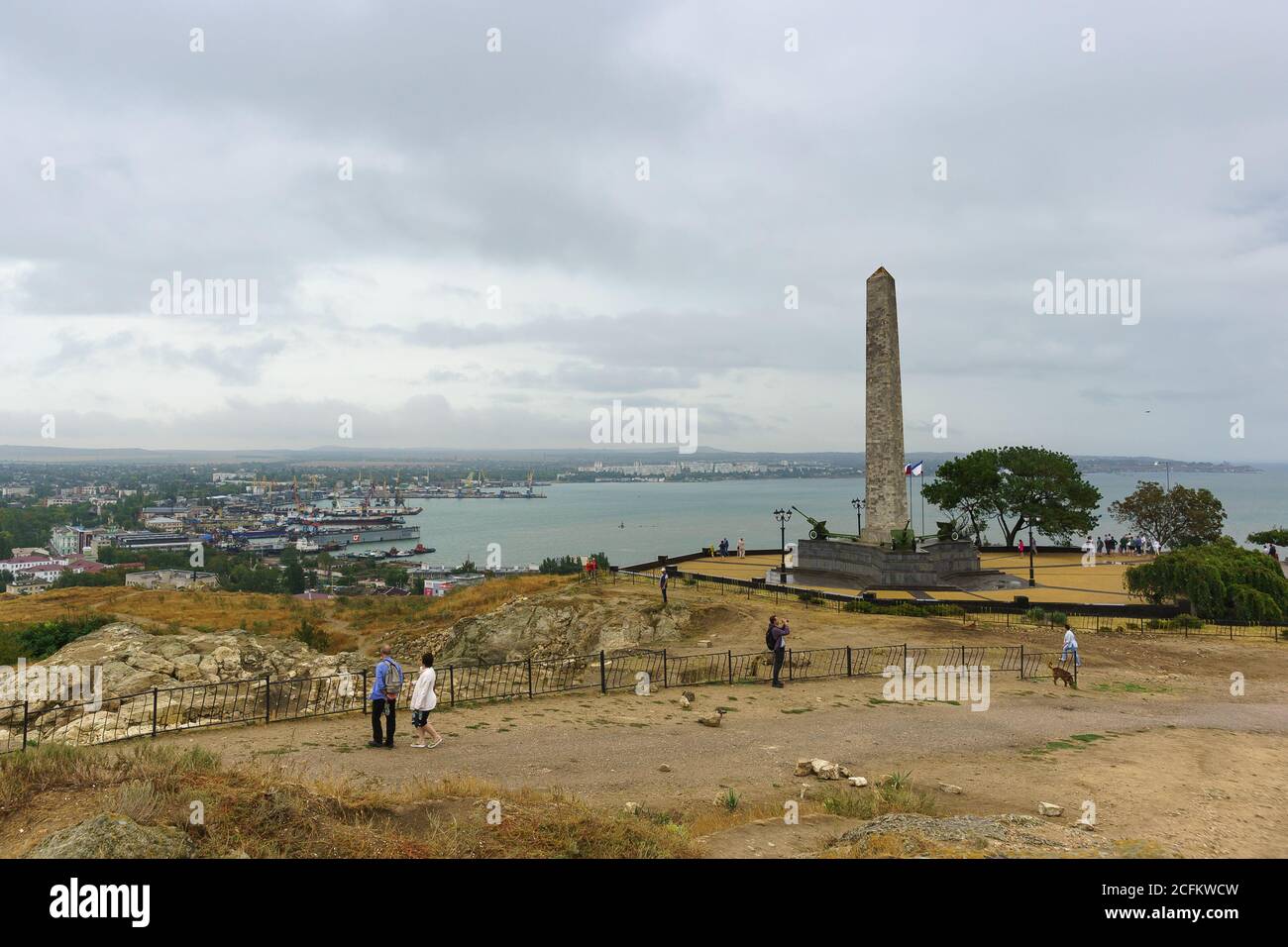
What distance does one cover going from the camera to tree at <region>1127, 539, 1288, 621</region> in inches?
884

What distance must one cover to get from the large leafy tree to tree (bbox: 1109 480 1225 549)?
781cm

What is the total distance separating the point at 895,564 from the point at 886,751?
18470 millimetres

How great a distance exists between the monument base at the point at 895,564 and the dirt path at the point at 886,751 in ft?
43.7

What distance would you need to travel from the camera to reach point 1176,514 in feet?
138

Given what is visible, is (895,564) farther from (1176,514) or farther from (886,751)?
(1176,514)

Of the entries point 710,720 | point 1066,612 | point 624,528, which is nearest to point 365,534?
point 624,528

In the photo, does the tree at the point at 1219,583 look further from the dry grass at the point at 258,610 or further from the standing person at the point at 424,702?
the standing person at the point at 424,702

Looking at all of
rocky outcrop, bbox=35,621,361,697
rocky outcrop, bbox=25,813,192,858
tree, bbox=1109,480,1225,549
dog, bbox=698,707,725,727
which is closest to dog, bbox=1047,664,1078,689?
dog, bbox=698,707,725,727

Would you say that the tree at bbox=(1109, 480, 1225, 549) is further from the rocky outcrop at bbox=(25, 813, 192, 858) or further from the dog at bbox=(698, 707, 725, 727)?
the rocky outcrop at bbox=(25, 813, 192, 858)
